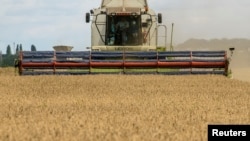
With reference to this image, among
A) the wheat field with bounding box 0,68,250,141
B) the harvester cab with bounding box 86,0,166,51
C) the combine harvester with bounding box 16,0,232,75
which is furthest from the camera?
the harvester cab with bounding box 86,0,166,51

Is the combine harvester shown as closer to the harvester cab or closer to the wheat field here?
the harvester cab

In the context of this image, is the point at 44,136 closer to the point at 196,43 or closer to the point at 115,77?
the point at 115,77

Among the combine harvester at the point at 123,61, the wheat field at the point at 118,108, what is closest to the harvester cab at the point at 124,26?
the combine harvester at the point at 123,61

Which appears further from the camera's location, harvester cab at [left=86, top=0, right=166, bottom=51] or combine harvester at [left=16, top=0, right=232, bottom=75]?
harvester cab at [left=86, top=0, right=166, bottom=51]

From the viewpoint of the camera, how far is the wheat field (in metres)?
5.88

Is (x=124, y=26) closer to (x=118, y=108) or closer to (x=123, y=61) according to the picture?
(x=123, y=61)

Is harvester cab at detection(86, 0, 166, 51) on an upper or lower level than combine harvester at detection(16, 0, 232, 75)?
upper

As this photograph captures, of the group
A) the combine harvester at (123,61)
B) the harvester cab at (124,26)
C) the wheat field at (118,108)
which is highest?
the harvester cab at (124,26)

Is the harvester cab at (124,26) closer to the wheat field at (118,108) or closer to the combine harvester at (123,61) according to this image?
the combine harvester at (123,61)

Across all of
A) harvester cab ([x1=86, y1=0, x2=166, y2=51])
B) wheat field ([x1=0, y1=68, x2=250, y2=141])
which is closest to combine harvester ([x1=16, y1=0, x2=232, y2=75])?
harvester cab ([x1=86, y1=0, x2=166, y2=51])

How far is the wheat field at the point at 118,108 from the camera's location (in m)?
5.88

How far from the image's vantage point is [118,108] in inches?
326

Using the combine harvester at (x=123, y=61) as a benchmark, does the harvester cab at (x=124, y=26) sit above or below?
above

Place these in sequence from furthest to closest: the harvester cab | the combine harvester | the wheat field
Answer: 1. the harvester cab
2. the combine harvester
3. the wheat field
